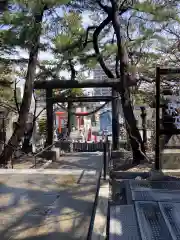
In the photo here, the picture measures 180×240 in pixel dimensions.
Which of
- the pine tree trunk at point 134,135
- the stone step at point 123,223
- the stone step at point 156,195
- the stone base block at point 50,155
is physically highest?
the pine tree trunk at point 134,135

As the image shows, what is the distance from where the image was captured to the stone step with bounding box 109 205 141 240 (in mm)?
4719

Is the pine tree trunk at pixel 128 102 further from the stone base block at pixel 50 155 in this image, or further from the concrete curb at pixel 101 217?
the concrete curb at pixel 101 217

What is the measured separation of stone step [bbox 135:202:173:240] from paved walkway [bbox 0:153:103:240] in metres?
0.84

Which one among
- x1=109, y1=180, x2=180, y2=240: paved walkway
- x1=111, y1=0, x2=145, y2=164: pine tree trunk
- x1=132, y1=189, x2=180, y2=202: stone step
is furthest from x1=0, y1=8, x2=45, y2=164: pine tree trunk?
x1=132, y1=189, x2=180, y2=202: stone step

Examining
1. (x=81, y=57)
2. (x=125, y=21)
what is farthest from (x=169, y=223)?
(x=125, y=21)

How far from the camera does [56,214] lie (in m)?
5.27

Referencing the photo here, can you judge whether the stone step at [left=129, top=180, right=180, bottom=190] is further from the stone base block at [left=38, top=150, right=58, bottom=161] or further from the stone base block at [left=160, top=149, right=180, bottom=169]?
the stone base block at [left=38, top=150, right=58, bottom=161]

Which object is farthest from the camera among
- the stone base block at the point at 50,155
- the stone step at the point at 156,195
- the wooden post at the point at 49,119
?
the wooden post at the point at 49,119

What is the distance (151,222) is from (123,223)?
1.47ft

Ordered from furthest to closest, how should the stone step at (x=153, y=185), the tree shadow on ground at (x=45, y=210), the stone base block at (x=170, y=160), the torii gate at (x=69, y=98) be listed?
the torii gate at (x=69, y=98) < the stone base block at (x=170, y=160) < the stone step at (x=153, y=185) < the tree shadow on ground at (x=45, y=210)

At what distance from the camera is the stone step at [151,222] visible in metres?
4.66

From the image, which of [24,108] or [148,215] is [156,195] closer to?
[148,215]

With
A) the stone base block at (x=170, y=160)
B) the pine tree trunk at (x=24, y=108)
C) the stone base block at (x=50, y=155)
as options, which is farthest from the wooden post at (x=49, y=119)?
the stone base block at (x=170, y=160)

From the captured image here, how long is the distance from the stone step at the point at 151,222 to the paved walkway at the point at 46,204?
2.76ft
